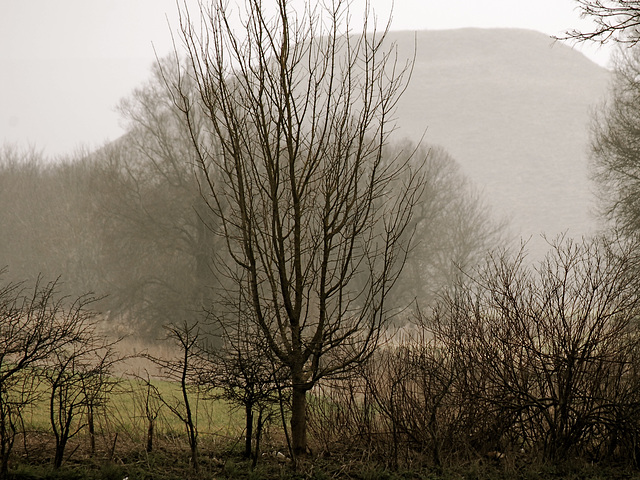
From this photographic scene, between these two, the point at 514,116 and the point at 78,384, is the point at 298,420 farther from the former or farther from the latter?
the point at 514,116

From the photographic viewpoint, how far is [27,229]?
39.3 meters

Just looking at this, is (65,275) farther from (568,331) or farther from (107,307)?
(568,331)

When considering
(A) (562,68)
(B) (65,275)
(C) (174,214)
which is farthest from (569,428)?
(A) (562,68)

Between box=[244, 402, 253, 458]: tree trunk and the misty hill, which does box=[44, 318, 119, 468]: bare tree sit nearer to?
box=[244, 402, 253, 458]: tree trunk

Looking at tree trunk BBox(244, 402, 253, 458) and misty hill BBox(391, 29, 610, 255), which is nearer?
tree trunk BBox(244, 402, 253, 458)

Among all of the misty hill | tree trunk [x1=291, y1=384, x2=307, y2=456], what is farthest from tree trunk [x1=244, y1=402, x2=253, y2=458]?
the misty hill

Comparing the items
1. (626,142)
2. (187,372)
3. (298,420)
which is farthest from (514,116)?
(298,420)

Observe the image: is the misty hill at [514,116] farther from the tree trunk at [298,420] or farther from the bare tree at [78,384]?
the tree trunk at [298,420]

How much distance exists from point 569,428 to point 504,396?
0.95 m

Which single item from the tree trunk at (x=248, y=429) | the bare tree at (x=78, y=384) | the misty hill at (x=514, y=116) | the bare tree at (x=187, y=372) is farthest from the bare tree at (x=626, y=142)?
the misty hill at (x=514, y=116)

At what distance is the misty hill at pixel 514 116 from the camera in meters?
77.0

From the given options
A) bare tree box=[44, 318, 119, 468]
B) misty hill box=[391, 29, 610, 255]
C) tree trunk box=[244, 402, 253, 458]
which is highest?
misty hill box=[391, 29, 610, 255]

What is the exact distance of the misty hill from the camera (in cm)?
7700

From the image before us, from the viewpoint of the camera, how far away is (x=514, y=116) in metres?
96.9
